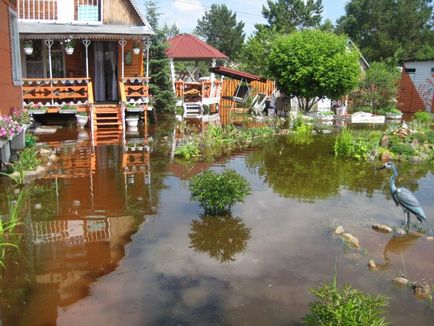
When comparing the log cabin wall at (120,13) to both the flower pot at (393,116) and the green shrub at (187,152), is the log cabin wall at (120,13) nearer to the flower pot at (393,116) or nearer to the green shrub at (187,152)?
the green shrub at (187,152)

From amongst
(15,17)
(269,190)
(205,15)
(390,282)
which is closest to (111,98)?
(15,17)

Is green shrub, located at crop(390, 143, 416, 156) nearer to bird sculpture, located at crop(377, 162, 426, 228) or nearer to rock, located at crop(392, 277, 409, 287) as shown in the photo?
bird sculpture, located at crop(377, 162, 426, 228)

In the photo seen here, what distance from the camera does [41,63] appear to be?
746 inches

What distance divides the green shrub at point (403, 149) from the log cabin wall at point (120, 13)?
12.1 m

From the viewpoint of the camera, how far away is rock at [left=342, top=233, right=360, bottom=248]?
6.42 m

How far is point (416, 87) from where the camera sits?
2922 cm

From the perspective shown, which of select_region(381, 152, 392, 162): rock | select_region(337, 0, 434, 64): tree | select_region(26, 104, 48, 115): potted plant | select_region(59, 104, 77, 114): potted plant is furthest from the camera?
select_region(337, 0, 434, 64): tree

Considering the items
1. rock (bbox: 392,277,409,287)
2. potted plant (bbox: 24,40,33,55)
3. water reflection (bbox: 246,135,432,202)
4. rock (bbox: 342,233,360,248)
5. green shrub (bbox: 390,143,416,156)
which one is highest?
potted plant (bbox: 24,40,33,55)

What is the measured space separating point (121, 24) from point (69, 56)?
8.58 ft

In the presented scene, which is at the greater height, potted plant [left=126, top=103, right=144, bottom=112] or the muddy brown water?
potted plant [left=126, top=103, right=144, bottom=112]

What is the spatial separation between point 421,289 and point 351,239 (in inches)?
59.1

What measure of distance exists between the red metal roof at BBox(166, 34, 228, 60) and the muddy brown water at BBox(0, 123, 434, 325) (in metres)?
17.4

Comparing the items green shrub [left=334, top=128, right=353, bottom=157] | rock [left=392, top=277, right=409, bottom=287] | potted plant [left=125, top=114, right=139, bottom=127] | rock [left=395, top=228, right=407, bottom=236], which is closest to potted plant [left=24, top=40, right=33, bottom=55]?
potted plant [left=125, top=114, right=139, bottom=127]

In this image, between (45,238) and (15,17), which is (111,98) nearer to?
(15,17)
